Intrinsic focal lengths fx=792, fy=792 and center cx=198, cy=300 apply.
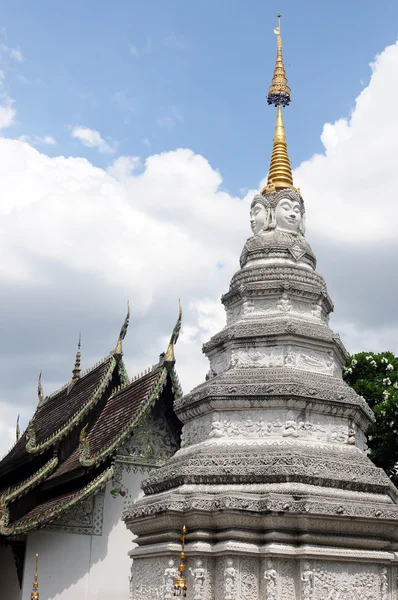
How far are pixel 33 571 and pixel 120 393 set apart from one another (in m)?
4.77

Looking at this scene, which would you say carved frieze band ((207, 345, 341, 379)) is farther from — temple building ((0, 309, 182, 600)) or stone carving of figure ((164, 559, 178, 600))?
temple building ((0, 309, 182, 600))

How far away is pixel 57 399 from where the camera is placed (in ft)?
71.4

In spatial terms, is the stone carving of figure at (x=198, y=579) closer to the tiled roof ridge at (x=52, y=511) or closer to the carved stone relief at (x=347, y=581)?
the carved stone relief at (x=347, y=581)

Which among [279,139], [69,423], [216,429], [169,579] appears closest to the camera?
[169,579]

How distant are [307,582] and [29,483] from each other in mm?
8026

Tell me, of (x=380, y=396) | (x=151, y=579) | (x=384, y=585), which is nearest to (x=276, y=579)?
(x=384, y=585)

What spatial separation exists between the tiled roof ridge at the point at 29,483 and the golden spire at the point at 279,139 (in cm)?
722

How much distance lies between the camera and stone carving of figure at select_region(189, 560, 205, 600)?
33.3ft

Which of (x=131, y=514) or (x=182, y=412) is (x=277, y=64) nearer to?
(x=182, y=412)

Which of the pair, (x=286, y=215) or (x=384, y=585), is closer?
(x=384, y=585)

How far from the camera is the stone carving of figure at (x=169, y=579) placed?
10.4 m

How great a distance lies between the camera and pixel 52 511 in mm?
15438

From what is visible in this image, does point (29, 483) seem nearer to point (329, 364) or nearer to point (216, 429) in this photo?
point (216, 429)

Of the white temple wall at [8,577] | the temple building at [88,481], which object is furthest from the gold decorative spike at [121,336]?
the white temple wall at [8,577]
